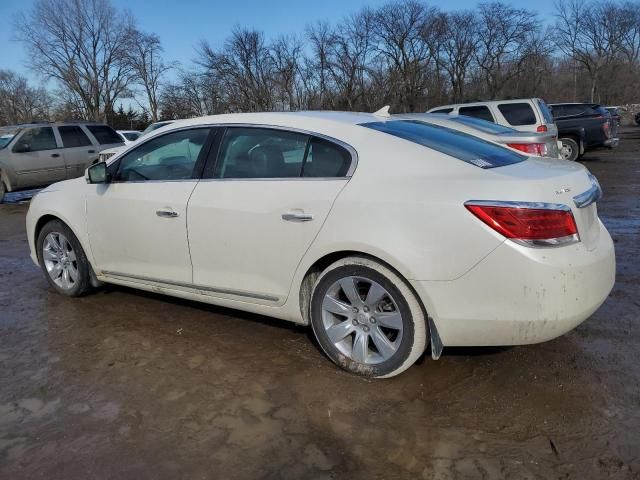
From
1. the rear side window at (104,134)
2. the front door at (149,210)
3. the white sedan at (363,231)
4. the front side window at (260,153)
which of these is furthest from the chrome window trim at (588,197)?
the rear side window at (104,134)

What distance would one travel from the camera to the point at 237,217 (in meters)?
3.56

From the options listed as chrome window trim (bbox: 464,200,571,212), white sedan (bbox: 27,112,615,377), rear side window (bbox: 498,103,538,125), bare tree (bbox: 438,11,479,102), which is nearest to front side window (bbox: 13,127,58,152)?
white sedan (bbox: 27,112,615,377)

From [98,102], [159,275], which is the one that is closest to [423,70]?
[98,102]

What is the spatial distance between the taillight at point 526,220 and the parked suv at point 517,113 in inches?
379

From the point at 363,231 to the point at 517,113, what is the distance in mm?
10699

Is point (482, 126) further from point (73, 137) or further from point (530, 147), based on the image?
point (73, 137)

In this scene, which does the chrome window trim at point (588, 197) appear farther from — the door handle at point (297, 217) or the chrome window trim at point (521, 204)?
the door handle at point (297, 217)

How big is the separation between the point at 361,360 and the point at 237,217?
1.19 m

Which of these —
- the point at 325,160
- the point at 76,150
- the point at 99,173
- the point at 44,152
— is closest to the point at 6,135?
the point at 44,152

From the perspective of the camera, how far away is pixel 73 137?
1321cm

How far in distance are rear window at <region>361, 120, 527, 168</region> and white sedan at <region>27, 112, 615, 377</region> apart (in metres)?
0.02

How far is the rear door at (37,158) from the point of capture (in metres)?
12.2

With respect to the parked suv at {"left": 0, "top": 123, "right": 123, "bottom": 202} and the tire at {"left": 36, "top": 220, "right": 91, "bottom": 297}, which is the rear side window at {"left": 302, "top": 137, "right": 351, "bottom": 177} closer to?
the tire at {"left": 36, "top": 220, "right": 91, "bottom": 297}

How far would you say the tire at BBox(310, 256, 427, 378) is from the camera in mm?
3043
